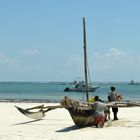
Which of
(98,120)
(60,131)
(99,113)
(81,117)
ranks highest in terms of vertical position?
(99,113)

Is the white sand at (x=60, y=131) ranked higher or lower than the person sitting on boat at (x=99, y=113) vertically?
lower

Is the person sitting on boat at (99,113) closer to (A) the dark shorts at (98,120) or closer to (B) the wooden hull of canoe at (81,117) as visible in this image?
(A) the dark shorts at (98,120)

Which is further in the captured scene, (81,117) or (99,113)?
(99,113)

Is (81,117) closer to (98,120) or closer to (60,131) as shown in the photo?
(98,120)

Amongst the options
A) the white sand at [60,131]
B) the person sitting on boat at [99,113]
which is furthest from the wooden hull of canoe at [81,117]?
the white sand at [60,131]

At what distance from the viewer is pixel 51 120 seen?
836 inches

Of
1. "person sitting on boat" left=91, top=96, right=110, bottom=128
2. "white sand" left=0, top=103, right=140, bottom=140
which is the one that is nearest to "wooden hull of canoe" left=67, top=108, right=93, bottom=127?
"person sitting on boat" left=91, top=96, right=110, bottom=128

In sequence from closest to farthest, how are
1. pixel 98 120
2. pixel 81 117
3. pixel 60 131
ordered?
1. pixel 60 131
2. pixel 81 117
3. pixel 98 120

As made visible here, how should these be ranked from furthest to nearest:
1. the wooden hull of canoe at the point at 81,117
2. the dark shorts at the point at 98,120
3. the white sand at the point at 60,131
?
the dark shorts at the point at 98,120, the wooden hull of canoe at the point at 81,117, the white sand at the point at 60,131

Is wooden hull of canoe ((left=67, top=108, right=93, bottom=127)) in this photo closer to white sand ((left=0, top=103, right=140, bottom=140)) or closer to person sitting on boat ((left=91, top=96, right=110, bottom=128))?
person sitting on boat ((left=91, top=96, right=110, bottom=128))

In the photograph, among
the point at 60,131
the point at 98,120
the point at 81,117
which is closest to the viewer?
the point at 60,131

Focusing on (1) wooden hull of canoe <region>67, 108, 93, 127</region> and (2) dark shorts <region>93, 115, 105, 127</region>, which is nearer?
(1) wooden hull of canoe <region>67, 108, 93, 127</region>

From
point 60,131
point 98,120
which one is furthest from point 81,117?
point 60,131

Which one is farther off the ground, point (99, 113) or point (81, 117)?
point (99, 113)
